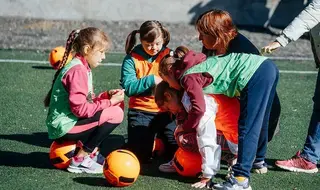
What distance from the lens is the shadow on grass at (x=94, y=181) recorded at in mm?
6038


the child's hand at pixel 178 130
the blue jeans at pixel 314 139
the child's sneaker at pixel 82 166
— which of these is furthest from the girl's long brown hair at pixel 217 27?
the child's sneaker at pixel 82 166

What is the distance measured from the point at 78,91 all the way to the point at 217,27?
50.3 inches

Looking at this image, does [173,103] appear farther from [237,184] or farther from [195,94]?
[237,184]

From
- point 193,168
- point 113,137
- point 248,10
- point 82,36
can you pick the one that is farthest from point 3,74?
point 248,10

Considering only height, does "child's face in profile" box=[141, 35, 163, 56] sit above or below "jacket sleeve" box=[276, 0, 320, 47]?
below

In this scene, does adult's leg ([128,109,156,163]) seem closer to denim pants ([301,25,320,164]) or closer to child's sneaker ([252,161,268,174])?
child's sneaker ([252,161,268,174])

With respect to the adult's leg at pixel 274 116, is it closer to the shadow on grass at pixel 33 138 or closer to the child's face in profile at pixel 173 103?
the child's face in profile at pixel 173 103

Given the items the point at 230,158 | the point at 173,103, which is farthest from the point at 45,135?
the point at 230,158

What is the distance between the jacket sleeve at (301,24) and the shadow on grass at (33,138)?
2538 mm

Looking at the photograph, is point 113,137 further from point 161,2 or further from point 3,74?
point 161,2

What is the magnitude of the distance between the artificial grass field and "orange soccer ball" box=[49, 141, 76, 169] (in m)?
0.07

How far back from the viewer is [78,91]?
6.08 m

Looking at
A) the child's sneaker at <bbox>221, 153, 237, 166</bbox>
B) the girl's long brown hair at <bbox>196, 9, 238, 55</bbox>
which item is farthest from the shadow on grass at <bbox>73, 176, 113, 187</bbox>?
the girl's long brown hair at <bbox>196, 9, 238, 55</bbox>

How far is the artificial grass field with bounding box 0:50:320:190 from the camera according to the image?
20.1 ft
